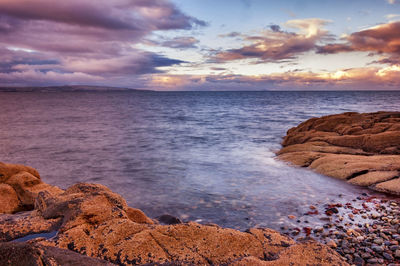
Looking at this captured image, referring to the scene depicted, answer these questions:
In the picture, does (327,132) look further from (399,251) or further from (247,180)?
(399,251)

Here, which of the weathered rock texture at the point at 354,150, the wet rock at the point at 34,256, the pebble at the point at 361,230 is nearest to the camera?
the wet rock at the point at 34,256

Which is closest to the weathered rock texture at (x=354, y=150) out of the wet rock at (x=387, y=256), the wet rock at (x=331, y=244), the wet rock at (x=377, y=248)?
the wet rock at (x=377, y=248)

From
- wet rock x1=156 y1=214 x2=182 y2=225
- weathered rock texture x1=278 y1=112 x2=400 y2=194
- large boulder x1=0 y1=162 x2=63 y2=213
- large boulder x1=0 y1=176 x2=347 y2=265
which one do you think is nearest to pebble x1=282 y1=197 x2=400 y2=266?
weathered rock texture x1=278 y1=112 x2=400 y2=194

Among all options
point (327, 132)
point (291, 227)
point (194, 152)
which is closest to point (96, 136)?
point (194, 152)

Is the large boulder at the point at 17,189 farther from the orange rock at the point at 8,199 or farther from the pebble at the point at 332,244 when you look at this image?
the pebble at the point at 332,244

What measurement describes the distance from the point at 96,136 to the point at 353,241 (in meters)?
21.9

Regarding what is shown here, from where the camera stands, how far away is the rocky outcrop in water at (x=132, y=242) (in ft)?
10.4

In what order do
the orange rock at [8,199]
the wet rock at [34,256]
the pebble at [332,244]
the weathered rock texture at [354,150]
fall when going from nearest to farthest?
the wet rock at [34,256]
the pebble at [332,244]
the orange rock at [8,199]
the weathered rock texture at [354,150]

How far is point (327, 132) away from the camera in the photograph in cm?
1636

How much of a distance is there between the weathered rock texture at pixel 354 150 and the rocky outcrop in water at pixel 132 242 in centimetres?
737

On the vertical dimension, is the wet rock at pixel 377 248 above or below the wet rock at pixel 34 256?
below

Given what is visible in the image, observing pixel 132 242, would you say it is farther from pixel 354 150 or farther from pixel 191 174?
pixel 354 150

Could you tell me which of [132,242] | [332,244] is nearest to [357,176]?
[332,244]

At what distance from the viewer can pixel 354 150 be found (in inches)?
506
